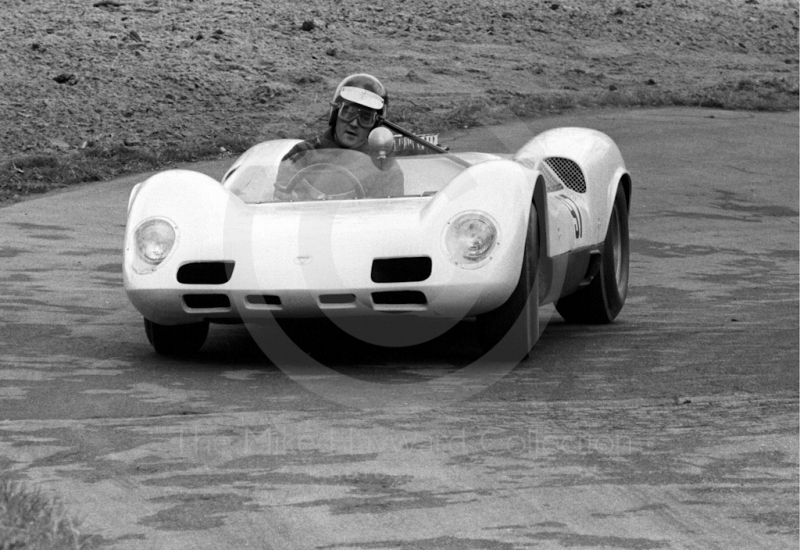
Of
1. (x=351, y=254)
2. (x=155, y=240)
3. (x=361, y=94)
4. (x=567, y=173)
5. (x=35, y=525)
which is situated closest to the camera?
(x=35, y=525)

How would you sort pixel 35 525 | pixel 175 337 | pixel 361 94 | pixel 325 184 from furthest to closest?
pixel 361 94, pixel 325 184, pixel 175 337, pixel 35 525

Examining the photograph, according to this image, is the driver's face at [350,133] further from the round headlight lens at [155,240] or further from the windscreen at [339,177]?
the round headlight lens at [155,240]

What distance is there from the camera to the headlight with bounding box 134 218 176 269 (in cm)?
658

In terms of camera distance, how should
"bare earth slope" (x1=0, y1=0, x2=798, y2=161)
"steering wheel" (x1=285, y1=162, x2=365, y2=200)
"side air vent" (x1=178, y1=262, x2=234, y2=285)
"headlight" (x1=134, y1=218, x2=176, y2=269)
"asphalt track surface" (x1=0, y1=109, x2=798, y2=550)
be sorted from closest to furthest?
"asphalt track surface" (x1=0, y1=109, x2=798, y2=550), "side air vent" (x1=178, y1=262, x2=234, y2=285), "headlight" (x1=134, y1=218, x2=176, y2=269), "steering wheel" (x1=285, y1=162, x2=365, y2=200), "bare earth slope" (x1=0, y1=0, x2=798, y2=161)

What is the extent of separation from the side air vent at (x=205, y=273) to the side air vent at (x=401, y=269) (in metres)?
0.64

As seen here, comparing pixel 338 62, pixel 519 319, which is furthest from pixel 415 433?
pixel 338 62

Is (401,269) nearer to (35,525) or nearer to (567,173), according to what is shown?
(567,173)

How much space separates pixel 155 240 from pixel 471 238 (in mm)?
1391

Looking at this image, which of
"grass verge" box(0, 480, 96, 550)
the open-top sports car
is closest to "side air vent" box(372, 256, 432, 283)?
the open-top sports car

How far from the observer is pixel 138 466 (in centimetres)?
474

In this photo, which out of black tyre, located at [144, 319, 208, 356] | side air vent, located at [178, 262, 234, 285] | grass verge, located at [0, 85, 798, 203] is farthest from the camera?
grass verge, located at [0, 85, 798, 203]

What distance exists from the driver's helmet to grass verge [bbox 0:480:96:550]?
3.85 metres

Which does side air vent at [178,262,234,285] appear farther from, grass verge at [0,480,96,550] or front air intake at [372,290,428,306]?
grass verge at [0,480,96,550]

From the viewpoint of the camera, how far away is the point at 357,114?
775 cm
